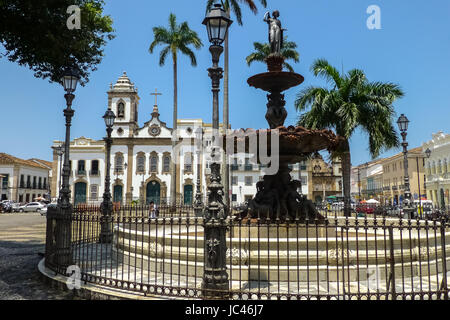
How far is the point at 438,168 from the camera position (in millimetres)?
42062

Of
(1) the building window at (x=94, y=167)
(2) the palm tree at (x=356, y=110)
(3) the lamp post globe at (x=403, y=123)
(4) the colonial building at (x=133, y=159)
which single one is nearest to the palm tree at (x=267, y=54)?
(2) the palm tree at (x=356, y=110)

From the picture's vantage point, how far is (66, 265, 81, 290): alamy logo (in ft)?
19.1

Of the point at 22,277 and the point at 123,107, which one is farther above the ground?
the point at 123,107

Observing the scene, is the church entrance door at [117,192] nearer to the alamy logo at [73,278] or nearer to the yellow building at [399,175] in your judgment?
the yellow building at [399,175]

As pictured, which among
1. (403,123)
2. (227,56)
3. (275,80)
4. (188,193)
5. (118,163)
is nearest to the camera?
(275,80)

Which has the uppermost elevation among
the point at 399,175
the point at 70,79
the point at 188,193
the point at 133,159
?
the point at 133,159

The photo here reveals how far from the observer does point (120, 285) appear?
5805mm

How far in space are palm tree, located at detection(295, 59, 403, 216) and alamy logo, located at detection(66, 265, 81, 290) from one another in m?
13.4

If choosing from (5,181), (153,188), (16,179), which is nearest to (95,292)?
(153,188)

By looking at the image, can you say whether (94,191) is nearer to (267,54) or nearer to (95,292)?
(267,54)

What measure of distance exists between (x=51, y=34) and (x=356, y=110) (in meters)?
13.4
